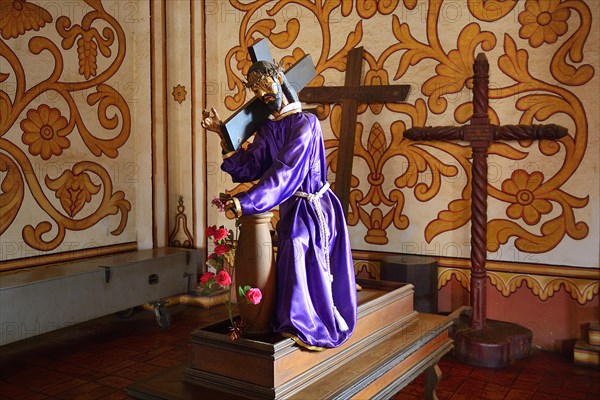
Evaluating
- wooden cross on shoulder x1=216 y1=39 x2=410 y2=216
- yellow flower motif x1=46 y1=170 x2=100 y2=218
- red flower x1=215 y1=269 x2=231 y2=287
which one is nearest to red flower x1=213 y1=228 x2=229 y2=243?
red flower x1=215 y1=269 x2=231 y2=287

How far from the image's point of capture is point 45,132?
14.1 ft

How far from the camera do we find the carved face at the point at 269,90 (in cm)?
219

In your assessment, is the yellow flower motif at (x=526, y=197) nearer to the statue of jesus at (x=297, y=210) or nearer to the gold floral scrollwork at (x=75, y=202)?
the statue of jesus at (x=297, y=210)

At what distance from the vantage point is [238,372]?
198 centimetres

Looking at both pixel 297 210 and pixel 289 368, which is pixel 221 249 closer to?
pixel 297 210

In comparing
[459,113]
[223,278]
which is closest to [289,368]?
[223,278]

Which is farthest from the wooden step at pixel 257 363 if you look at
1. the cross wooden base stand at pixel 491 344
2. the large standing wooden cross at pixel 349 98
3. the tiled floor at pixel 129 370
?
the large standing wooden cross at pixel 349 98

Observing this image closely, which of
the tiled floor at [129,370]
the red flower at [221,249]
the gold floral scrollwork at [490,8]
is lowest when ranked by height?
the tiled floor at [129,370]

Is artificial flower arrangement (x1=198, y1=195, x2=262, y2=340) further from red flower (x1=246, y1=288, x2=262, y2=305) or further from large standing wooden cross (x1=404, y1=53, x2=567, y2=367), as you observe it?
large standing wooden cross (x1=404, y1=53, x2=567, y2=367)

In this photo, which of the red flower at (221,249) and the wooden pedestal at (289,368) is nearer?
the wooden pedestal at (289,368)

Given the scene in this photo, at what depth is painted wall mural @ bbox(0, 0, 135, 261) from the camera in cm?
408

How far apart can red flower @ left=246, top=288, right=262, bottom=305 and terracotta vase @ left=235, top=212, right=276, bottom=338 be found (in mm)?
90

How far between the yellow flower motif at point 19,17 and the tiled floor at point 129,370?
2.26 meters

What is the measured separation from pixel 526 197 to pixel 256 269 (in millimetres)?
2549
